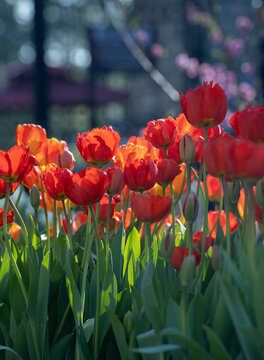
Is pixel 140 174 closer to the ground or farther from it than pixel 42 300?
farther from it

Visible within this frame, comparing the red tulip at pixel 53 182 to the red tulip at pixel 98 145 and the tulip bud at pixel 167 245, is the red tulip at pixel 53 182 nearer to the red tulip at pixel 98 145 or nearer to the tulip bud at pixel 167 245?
the red tulip at pixel 98 145

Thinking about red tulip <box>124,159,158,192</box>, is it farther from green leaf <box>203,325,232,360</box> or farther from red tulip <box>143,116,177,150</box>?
green leaf <box>203,325,232,360</box>

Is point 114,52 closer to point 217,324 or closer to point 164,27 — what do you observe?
point 217,324

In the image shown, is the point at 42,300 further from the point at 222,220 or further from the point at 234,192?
the point at 222,220

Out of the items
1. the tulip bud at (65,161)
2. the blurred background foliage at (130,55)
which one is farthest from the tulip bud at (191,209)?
the blurred background foliage at (130,55)

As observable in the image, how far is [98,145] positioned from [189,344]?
472mm

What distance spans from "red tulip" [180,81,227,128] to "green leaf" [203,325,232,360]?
44cm

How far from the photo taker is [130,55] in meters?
6.88

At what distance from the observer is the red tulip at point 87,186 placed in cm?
85

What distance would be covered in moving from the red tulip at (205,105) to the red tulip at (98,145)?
0.16m

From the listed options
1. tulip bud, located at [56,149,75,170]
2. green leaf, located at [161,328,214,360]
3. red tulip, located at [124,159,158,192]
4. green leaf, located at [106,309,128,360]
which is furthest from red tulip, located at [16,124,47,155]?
green leaf, located at [161,328,214,360]

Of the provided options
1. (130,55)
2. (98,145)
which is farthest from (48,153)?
(130,55)

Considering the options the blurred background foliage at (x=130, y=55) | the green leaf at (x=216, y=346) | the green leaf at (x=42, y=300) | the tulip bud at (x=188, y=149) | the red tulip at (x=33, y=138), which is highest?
the blurred background foliage at (x=130, y=55)

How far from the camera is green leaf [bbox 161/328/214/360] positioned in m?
0.66
